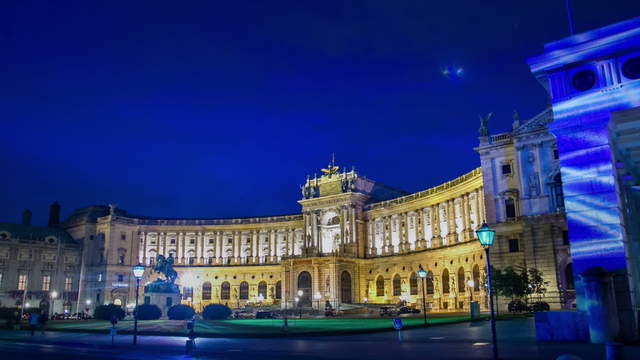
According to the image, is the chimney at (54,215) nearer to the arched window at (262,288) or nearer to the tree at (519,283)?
the arched window at (262,288)

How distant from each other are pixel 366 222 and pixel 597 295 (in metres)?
86.9

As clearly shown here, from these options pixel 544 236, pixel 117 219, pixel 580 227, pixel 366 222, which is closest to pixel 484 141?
pixel 544 236

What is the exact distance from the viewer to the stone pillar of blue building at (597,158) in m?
20.6

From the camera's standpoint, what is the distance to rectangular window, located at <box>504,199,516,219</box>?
64938 millimetres

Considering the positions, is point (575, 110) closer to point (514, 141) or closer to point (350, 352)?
point (350, 352)

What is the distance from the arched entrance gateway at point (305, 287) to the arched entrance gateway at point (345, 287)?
587cm

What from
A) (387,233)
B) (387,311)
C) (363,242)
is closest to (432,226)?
(387,233)

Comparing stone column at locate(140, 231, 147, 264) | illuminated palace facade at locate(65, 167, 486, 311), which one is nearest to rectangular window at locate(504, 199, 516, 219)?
illuminated palace facade at locate(65, 167, 486, 311)

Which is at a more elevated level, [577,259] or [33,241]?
[33,241]

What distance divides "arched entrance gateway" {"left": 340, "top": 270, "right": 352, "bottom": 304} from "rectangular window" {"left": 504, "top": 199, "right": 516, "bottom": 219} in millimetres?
40894

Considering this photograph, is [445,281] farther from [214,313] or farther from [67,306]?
[67,306]

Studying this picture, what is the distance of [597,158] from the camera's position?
71.6ft

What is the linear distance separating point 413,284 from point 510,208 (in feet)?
105

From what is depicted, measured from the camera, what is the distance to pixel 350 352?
22.9m
